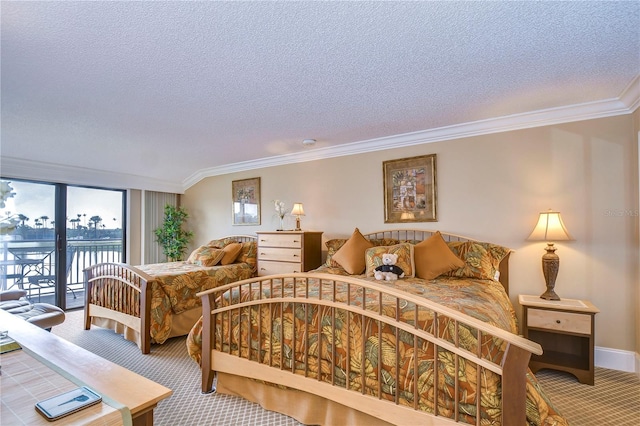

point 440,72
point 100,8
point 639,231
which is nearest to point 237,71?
point 100,8

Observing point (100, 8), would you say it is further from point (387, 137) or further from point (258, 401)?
point (387, 137)

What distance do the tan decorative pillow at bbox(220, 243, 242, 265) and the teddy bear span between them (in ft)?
7.88

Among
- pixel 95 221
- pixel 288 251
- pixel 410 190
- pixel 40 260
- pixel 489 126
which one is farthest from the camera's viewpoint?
pixel 95 221

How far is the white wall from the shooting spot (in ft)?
9.27

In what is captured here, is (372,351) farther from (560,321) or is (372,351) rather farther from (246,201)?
(246,201)

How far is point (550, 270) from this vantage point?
285 centimetres

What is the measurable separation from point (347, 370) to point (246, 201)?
4037mm

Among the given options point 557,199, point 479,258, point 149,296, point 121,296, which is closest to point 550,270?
point 479,258

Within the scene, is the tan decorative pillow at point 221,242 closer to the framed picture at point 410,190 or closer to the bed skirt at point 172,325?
the bed skirt at point 172,325

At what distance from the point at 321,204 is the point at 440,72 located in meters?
2.61

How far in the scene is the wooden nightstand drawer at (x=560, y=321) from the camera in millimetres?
2535

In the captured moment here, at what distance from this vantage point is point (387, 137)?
3986 millimetres

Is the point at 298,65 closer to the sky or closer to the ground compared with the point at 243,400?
closer to the sky

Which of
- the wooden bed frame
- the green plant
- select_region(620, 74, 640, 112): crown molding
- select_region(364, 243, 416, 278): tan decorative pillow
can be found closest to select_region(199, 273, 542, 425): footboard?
the wooden bed frame
